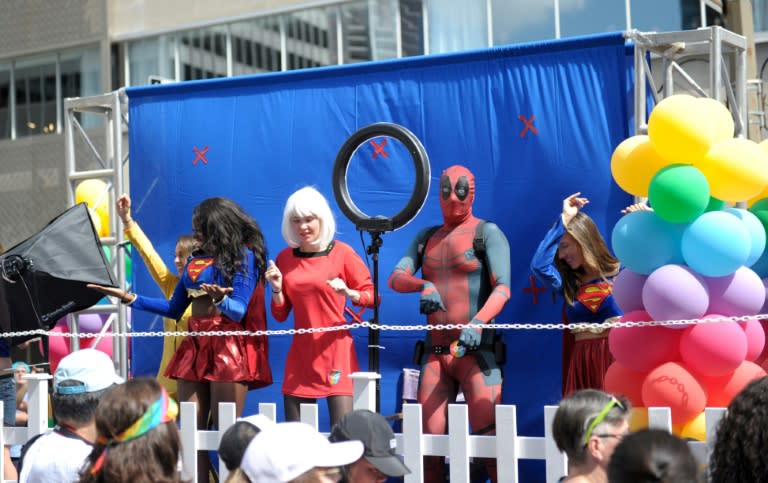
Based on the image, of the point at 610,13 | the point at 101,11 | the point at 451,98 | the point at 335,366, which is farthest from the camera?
the point at 101,11

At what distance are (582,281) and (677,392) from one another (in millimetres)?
1010

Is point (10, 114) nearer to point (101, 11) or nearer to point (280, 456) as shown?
point (101, 11)

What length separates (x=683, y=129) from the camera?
16.2 ft

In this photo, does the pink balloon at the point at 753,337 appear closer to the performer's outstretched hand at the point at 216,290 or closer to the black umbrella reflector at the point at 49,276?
the performer's outstretched hand at the point at 216,290

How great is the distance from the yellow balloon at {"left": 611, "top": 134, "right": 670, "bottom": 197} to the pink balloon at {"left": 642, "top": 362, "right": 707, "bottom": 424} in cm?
91

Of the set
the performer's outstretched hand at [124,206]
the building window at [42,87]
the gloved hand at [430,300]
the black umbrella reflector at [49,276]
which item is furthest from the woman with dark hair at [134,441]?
the building window at [42,87]

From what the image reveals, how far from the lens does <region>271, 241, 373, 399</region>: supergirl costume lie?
18.8 ft

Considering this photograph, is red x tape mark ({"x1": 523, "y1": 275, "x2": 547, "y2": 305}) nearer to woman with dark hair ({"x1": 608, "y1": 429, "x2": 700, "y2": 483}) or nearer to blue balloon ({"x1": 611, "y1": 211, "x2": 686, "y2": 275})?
blue balloon ({"x1": 611, "y1": 211, "x2": 686, "y2": 275})

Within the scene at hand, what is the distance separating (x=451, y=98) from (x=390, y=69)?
47 cm

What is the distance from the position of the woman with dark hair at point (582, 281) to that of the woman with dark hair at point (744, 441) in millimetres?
3167

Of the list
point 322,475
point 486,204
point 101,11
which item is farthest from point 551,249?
point 101,11

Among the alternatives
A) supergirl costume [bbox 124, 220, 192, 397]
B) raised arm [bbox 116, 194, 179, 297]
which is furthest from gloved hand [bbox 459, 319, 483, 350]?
raised arm [bbox 116, 194, 179, 297]

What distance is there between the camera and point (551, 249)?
18.9 feet

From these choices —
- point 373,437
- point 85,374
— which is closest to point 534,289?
point 373,437
